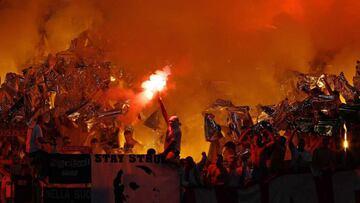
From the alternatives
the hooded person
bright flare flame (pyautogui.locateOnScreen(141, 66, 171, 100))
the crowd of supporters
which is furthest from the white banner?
bright flare flame (pyautogui.locateOnScreen(141, 66, 171, 100))

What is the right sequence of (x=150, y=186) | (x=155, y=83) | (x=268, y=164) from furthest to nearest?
(x=155, y=83), (x=268, y=164), (x=150, y=186)

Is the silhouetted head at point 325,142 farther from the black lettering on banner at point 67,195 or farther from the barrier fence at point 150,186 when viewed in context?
the black lettering on banner at point 67,195

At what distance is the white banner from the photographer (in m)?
8.92

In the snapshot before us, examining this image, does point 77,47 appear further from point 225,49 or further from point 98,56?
point 225,49

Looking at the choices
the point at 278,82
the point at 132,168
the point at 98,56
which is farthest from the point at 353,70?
the point at 132,168

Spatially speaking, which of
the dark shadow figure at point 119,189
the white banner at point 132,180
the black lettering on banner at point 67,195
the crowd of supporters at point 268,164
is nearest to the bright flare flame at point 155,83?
the crowd of supporters at point 268,164

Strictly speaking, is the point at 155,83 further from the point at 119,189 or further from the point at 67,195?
the point at 67,195

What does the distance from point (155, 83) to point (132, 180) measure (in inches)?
163

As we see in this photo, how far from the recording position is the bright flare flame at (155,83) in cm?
1280

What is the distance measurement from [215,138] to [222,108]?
4.35ft

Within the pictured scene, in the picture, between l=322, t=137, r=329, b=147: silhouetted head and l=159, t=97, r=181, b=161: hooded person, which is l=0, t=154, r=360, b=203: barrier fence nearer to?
l=159, t=97, r=181, b=161: hooded person

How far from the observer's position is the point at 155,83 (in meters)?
12.9

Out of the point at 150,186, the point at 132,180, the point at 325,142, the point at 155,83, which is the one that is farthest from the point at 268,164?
the point at 155,83

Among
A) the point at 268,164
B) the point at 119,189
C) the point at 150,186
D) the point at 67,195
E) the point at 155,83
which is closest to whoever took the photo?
the point at 67,195
